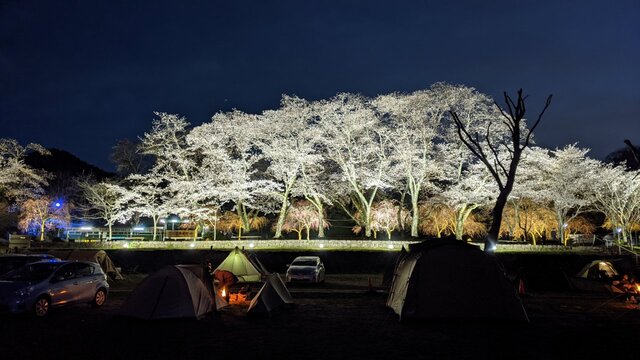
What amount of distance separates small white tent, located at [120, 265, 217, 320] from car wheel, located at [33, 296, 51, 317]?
2097 mm

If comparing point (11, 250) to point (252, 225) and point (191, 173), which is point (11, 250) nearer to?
point (191, 173)

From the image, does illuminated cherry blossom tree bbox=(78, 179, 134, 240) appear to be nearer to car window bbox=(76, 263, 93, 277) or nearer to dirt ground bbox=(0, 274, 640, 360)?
car window bbox=(76, 263, 93, 277)

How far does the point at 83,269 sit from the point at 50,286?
4.49 feet

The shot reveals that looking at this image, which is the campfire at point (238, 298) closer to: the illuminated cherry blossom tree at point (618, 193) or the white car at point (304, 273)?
the white car at point (304, 273)

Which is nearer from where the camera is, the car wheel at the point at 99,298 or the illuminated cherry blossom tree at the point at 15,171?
the car wheel at the point at 99,298

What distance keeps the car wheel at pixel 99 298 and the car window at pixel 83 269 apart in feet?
2.03

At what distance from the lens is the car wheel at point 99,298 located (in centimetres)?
1362

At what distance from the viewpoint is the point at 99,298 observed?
13.8m

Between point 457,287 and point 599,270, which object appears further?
point 599,270

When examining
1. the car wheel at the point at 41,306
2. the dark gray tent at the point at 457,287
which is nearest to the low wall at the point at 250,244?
the car wheel at the point at 41,306

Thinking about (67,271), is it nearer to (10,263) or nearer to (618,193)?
(10,263)

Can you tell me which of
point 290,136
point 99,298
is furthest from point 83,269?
point 290,136

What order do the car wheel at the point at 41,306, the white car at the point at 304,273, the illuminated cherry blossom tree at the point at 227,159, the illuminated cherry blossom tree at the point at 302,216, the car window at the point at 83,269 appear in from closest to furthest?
the car wheel at the point at 41,306 < the car window at the point at 83,269 < the white car at the point at 304,273 < the illuminated cherry blossom tree at the point at 227,159 < the illuminated cherry blossom tree at the point at 302,216

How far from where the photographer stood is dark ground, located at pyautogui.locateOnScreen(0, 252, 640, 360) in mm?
8406
